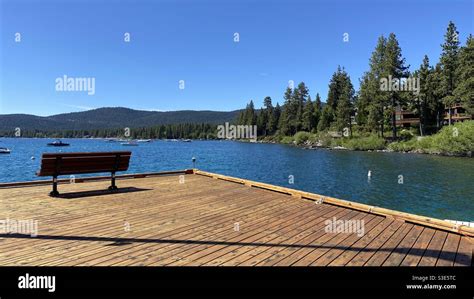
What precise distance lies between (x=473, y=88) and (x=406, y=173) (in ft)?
129

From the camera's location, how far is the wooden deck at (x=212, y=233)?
4.92 metres

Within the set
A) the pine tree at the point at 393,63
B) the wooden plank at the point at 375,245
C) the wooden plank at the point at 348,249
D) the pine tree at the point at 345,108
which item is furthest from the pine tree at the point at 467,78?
the wooden plank at the point at 348,249

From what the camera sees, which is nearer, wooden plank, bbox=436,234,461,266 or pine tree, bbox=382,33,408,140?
wooden plank, bbox=436,234,461,266

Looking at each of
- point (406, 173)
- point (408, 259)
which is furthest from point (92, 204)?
point (406, 173)

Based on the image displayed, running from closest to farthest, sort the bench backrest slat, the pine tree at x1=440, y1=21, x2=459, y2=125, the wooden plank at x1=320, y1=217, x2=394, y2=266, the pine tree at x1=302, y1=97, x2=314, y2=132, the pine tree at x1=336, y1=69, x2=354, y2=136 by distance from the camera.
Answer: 1. the wooden plank at x1=320, y1=217, x2=394, y2=266
2. the bench backrest slat
3. the pine tree at x1=440, y1=21, x2=459, y2=125
4. the pine tree at x1=336, y1=69, x2=354, y2=136
5. the pine tree at x1=302, y1=97, x2=314, y2=132

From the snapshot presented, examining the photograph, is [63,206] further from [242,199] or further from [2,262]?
[242,199]

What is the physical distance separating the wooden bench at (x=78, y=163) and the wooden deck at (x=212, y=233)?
0.73 meters

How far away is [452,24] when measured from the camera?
68938mm

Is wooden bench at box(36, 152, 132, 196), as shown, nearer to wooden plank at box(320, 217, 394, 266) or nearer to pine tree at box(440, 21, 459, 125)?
wooden plank at box(320, 217, 394, 266)

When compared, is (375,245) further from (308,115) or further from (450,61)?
(308,115)

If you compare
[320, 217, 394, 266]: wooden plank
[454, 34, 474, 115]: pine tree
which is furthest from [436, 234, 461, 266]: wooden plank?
[454, 34, 474, 115]: pine tree

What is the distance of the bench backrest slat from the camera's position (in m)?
8.99

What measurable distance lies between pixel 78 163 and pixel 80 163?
0.06 meters
